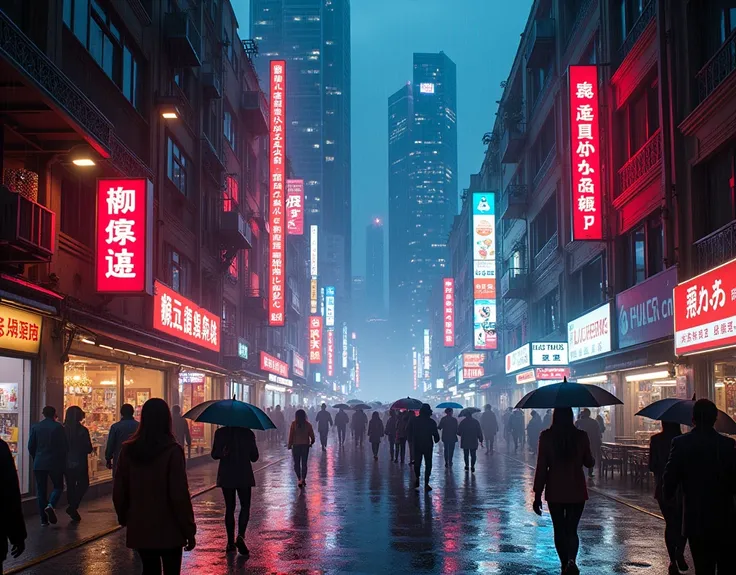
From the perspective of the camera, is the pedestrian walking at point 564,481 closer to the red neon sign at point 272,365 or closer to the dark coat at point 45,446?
the dark coat at point 45,446

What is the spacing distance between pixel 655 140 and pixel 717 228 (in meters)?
4.09

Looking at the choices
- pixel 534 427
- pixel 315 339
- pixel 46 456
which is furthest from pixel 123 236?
pixel 315 339

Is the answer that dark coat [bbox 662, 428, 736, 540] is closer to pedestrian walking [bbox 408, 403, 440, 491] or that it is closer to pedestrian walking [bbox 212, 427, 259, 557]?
pedestrian walking [bbox 212, 427, 259, 557]

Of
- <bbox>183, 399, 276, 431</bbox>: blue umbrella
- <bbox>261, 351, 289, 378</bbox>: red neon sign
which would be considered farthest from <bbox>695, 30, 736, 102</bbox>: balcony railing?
<bbox>261, 351, 289, 378</bbox>: red neon sign

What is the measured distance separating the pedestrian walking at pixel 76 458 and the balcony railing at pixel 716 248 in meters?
12.2

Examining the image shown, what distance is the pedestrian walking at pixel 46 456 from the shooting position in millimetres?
13891

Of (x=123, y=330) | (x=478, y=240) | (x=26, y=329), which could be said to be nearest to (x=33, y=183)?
(x=26, y=329)

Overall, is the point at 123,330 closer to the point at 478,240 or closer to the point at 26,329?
the point at 26,329

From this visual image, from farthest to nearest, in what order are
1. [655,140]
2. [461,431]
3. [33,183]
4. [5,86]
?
[461,431] < [655,140] < [33,183] < [5,86]

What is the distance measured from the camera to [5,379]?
48.9 feet

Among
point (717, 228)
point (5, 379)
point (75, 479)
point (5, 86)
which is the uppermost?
point (5, 86)

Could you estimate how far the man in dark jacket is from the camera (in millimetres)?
7000

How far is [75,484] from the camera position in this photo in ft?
47.9

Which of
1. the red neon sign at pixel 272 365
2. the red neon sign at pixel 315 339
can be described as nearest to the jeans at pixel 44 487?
the red neon sign at pixel 272 365
